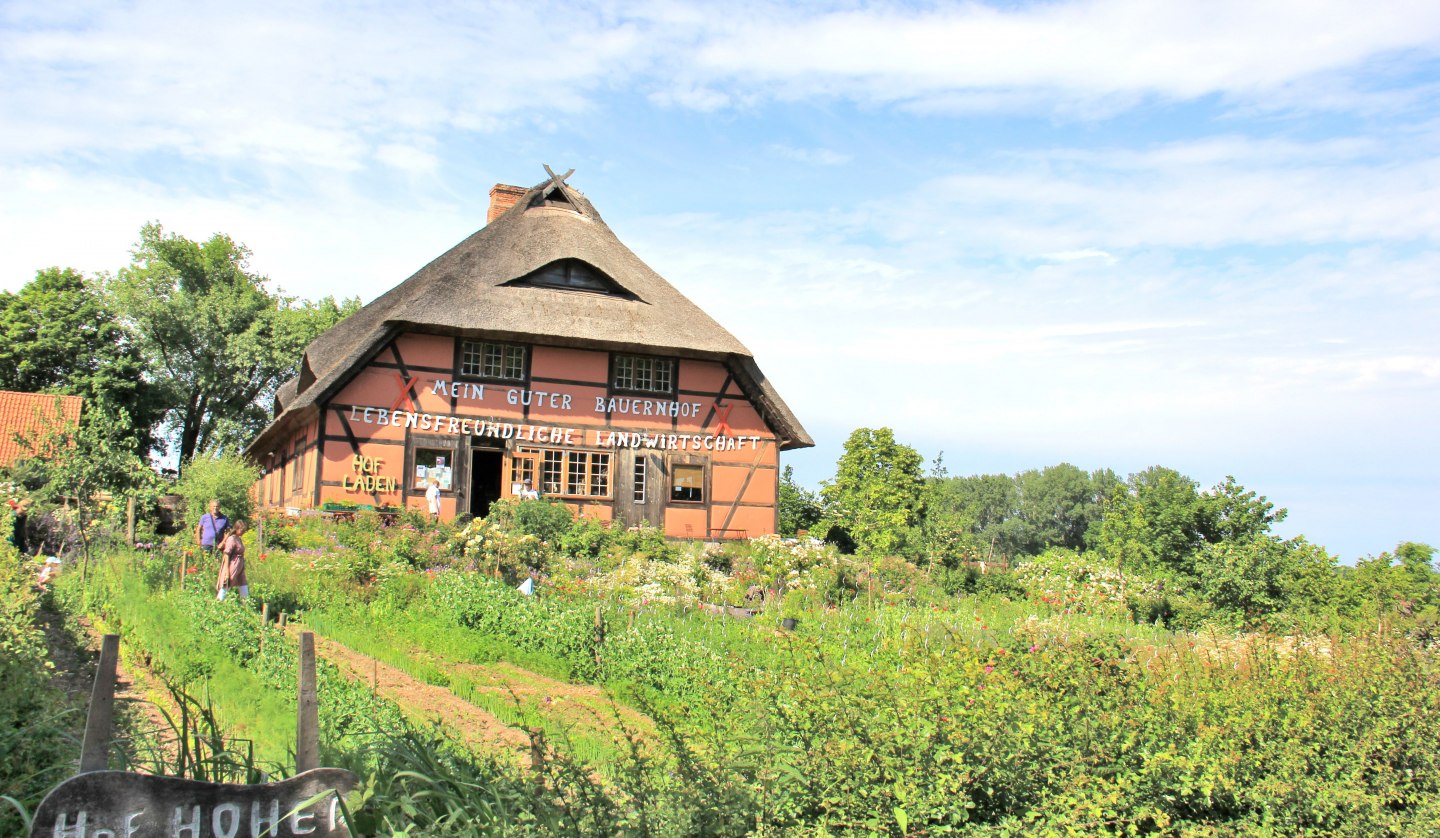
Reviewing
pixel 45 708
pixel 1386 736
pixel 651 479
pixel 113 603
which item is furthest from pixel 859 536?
pixel 45 708

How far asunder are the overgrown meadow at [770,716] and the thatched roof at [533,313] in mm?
7078

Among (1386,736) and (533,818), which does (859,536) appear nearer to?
(1386,736)

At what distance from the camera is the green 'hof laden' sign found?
301 centimetres

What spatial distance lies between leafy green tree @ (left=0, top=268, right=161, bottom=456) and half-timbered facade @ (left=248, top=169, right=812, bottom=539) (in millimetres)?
11754

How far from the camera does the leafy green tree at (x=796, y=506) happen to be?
27.1 m

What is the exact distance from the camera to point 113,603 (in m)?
11.4

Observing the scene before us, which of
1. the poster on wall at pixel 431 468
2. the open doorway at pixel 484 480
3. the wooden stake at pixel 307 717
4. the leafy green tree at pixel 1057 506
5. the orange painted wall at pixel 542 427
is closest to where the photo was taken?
the wooden stake at pixel 307 717

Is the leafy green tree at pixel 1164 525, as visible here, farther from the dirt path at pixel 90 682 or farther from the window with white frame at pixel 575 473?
the dirt path at pixel 90 682

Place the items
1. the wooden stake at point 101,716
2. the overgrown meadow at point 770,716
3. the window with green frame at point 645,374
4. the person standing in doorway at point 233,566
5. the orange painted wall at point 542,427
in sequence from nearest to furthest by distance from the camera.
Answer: the wooden stake at point 101,716
the overgrown meadow at point 770,716
the person standing in doorway at point 233,566
the orange painted wall at point 542,427
the window with green frame at point 645,374

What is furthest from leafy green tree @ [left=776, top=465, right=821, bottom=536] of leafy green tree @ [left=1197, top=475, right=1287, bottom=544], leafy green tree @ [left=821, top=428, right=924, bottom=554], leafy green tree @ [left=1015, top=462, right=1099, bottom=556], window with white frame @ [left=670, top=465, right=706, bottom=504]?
leafy green tree @ [left=1015, top=462, right=1099, bottom=556]

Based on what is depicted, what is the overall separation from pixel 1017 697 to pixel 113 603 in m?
9.62

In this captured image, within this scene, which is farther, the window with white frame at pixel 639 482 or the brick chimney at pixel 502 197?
the brick chimney at pixel 502 197

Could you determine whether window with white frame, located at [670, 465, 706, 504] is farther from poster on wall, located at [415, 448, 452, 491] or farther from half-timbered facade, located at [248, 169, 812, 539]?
poster on wall, located at [415, 448, 452, 491]

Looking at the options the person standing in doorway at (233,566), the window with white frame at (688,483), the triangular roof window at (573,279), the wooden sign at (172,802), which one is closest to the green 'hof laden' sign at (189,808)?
the wooden sign at (172,802)
